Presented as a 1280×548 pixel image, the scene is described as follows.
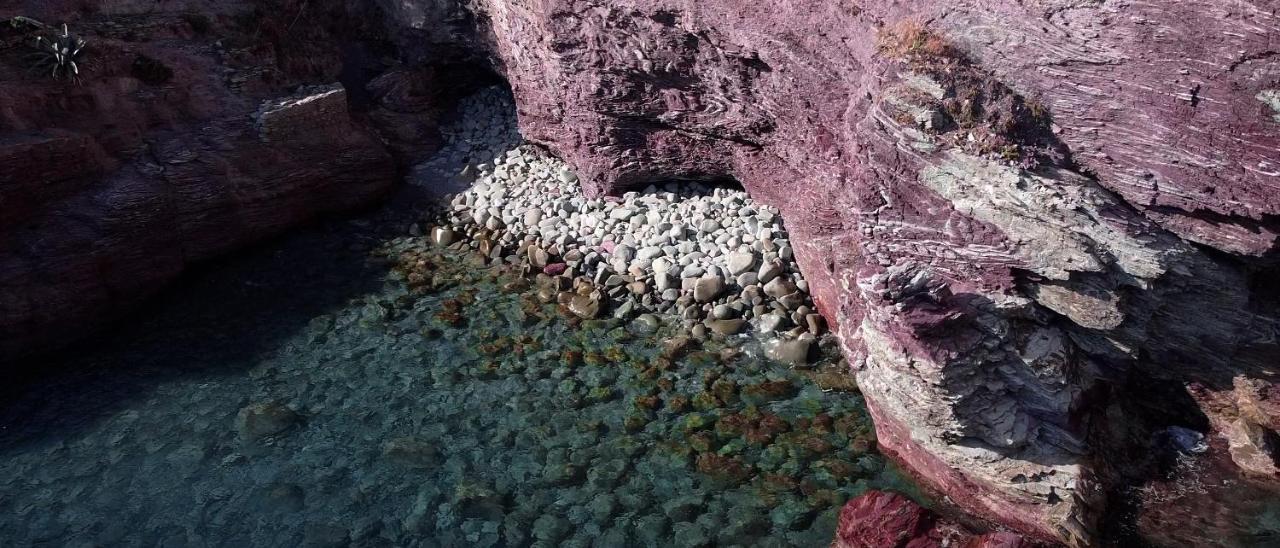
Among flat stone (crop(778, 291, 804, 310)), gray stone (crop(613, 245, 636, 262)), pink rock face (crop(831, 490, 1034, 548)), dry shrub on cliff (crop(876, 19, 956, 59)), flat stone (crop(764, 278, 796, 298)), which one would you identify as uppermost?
dry shrub on cliff (crop(876, 19, 956, 59))

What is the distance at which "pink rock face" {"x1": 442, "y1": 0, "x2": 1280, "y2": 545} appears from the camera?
9.05 meters

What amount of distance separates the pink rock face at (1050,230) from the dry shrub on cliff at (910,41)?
25mm

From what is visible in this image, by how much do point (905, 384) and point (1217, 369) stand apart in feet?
12.0

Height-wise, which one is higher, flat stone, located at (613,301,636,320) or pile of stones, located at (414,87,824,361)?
pile of stones, located at (414,87,824,361)

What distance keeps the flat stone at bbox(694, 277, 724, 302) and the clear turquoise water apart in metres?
0.88

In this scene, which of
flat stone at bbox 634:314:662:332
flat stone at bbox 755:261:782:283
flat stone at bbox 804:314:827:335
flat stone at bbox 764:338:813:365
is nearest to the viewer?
flat stone at bbox 764:338:813:365

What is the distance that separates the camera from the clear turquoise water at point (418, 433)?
10.0m

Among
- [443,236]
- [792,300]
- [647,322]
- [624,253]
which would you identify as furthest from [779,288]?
[443,236]

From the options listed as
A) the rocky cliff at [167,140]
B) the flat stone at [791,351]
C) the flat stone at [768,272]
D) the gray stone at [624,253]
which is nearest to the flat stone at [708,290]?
the flat stone at [768,272]

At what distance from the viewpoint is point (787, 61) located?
12508 mm

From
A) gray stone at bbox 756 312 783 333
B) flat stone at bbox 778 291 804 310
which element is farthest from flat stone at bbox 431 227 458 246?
flat stone at bbox 778 291 804 310

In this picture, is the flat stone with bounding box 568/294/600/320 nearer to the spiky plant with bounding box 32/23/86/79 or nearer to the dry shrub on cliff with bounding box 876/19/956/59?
the dry shrub on cliff with bounding box 876/19/956/59

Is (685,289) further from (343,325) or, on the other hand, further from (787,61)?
(343,325)

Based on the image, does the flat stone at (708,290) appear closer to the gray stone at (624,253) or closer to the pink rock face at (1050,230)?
the gray stone at (624,253)
